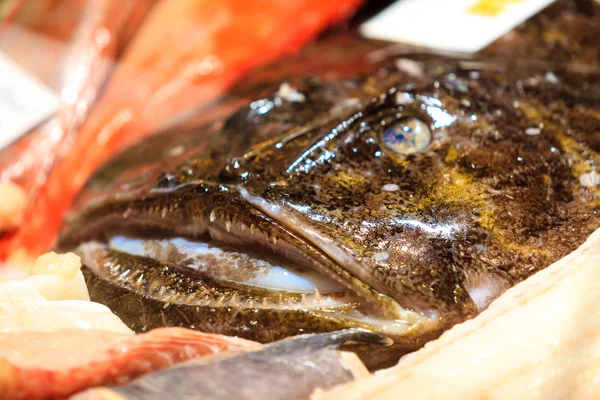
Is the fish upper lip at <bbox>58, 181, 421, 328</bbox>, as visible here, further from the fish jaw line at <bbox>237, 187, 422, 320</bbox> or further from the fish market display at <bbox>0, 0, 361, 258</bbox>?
the fish market display at <bbox>0, 0, 361, 258</bbox>

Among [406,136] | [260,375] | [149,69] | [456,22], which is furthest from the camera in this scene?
[149,69]

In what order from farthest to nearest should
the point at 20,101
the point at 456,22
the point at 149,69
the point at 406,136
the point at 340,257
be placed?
the point at 149,69, the point at 20,101, the point at 456,22, the point at 406,136, the point at 340,257

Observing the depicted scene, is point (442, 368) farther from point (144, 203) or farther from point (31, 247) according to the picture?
point (31, 247)

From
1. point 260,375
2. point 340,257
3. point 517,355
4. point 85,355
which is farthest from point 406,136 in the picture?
point 85,355

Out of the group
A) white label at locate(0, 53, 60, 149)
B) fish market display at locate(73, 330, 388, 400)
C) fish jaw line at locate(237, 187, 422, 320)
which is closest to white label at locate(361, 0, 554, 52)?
fish jaw line at locate(237, 187, 422, 320)

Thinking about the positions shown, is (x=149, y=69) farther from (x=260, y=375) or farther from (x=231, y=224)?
(x=260, y=375)

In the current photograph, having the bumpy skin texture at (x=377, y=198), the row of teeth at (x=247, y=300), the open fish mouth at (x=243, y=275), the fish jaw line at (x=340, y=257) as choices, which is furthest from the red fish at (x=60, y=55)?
the fish jaw line at (x=340, y=257)
